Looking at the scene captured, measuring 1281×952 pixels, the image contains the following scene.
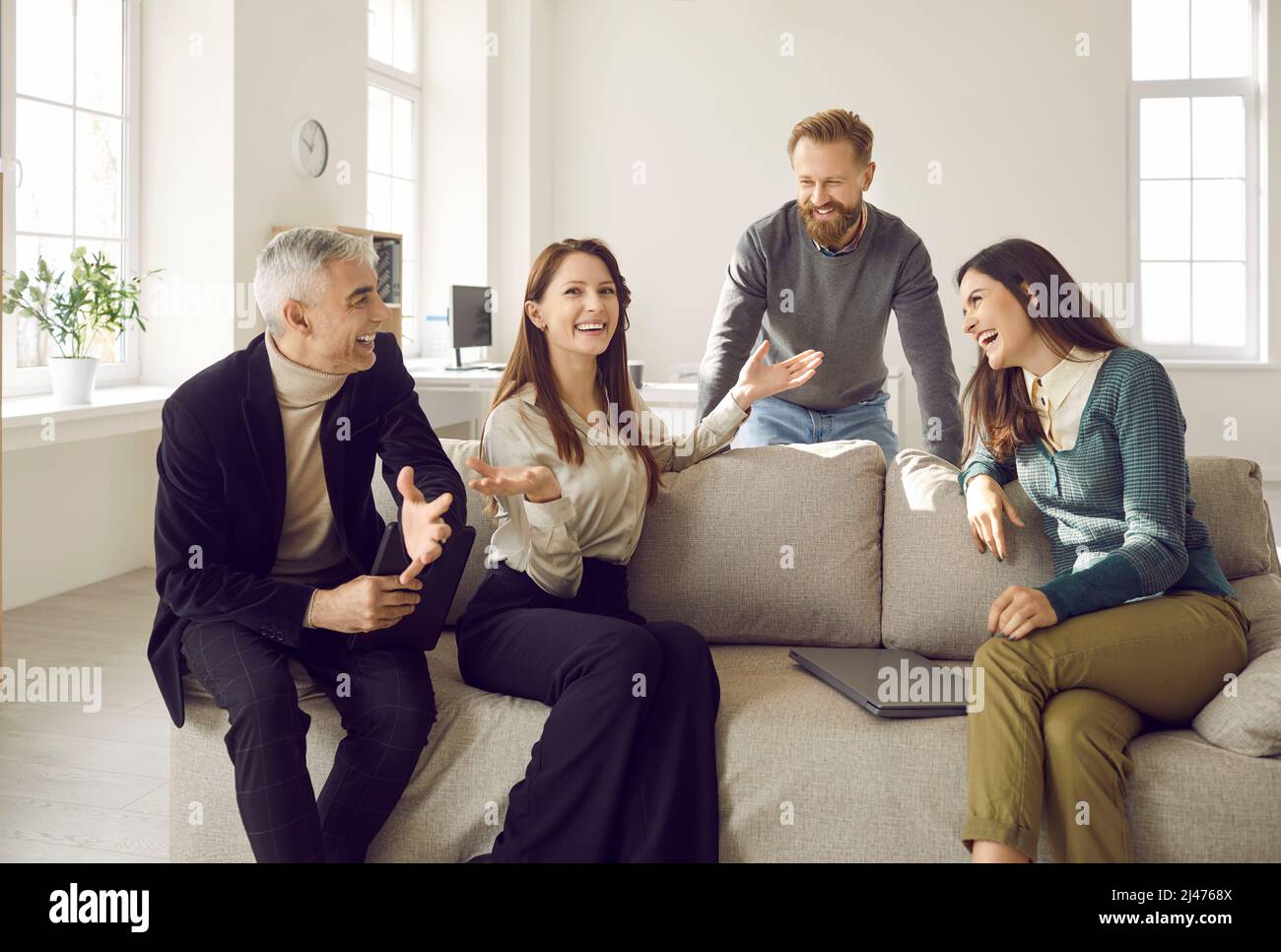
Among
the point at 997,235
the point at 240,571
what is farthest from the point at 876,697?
the point at 997,235

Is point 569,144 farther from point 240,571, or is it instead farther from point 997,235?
point 240,571

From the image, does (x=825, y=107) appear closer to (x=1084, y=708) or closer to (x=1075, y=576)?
(x=1075, y=576)

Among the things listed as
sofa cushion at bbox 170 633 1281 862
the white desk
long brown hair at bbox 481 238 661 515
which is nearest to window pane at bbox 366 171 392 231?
the white desk

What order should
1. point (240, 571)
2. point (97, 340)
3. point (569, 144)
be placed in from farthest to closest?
point (569, 144) → point (97, 340) → point (240, 571)

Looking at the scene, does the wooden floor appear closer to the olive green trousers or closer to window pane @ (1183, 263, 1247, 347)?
the olive green trousers

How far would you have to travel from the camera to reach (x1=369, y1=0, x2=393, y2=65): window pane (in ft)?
21.2

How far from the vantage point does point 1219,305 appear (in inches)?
273

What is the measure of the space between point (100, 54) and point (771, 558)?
12.0ft

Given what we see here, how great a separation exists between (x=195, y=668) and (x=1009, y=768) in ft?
4.19

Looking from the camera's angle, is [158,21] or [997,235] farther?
[997,235]

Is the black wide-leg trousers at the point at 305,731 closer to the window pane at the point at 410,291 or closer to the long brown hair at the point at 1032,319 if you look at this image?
the long brown hair at the point at 1032,319

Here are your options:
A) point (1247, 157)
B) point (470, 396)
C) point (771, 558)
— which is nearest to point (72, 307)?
point (470, 396)

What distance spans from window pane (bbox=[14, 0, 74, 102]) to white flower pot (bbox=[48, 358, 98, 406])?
38.7 inches
